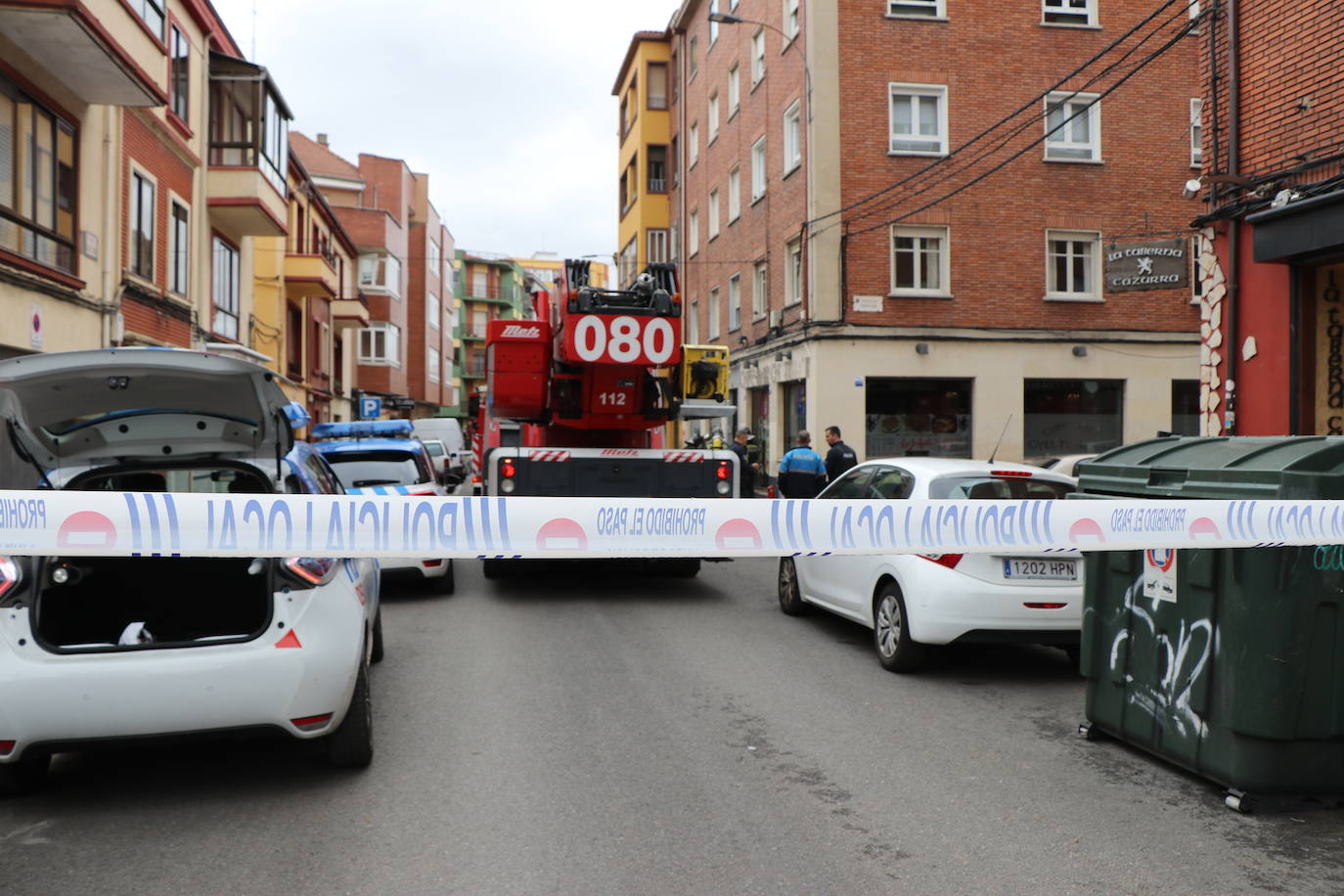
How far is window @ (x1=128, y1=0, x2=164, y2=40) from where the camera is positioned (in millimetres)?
16234

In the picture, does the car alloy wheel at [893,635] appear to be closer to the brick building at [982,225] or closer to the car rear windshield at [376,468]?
the car rear windshield at [376,468]

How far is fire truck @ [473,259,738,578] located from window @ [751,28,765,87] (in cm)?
1659

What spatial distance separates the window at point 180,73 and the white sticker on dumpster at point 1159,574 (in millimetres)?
20173

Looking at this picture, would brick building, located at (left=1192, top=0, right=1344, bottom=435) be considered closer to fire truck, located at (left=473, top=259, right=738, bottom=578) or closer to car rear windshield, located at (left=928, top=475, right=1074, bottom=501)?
car rear windshield, located at (left=928, top=475, right=1074, bottom=501)

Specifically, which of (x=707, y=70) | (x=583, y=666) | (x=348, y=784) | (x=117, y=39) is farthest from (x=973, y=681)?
(x=707, y=70)

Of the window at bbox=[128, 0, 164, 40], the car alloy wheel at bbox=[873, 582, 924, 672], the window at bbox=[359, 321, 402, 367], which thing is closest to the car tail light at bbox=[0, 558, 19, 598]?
the car alloy wheel at bbox=[873, 582, 924, 672]

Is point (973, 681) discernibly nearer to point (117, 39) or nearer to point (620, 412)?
point (620, 412)

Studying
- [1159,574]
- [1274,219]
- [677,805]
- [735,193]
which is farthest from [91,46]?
[735,193]

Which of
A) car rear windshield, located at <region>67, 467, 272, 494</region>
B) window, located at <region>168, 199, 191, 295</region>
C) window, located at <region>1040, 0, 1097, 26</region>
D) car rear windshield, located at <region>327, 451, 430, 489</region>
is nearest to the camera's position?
car rear windshield, located at <region>67, 467, 272, 494</region>

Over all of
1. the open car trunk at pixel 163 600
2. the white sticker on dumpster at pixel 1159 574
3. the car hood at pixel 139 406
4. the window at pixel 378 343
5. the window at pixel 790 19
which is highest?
the window at pixel 790 19

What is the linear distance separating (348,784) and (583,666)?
2790mm

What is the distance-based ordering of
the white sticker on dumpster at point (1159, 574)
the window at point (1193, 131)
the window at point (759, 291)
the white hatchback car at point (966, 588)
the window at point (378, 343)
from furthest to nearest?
1. the window at point (378, 343)
2. the window at point (759, 291)
3. the window at point (1193, 131)
4. the white hatchback car at point (966, 588)
5. the white sticker on dumpster at point (1159, 574)

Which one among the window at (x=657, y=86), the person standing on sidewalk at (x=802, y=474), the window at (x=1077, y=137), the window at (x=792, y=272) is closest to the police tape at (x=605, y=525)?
the person standing on sidewalk at (x=802, y=474)

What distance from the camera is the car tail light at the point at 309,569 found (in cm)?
464
